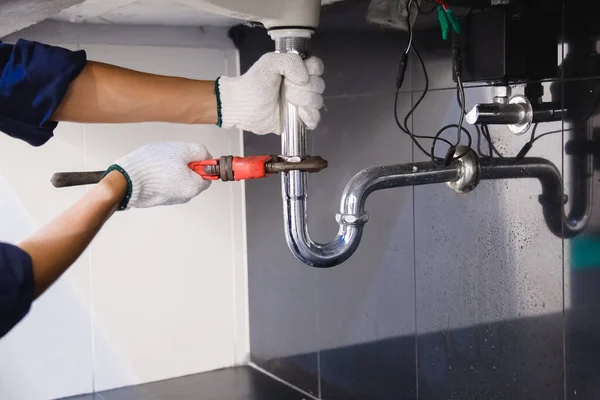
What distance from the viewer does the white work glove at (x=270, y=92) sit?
2.88ft

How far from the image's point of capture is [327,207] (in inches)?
63.4

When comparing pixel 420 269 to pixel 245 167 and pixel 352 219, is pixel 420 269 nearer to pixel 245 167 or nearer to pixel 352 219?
pixel 352 219

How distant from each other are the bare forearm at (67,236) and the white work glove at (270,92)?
0.20 meters

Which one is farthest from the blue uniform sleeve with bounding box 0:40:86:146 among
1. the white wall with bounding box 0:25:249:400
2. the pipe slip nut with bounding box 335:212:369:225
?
the white wall with bounding box 0:25:249:400

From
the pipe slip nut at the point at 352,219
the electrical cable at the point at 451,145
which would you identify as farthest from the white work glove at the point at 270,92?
the electrical cable at the point at 451,145

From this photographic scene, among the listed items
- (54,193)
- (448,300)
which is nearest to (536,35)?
(448,300)

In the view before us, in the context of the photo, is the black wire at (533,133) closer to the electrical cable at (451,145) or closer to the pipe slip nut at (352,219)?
the electrical cable at (451,145)

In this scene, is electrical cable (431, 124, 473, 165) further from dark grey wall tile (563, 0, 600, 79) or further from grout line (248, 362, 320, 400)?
grout line (248, 362, 320, 400)

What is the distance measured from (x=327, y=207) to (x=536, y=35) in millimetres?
676

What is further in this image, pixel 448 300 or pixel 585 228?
pixel 448 300

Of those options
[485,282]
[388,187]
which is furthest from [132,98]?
[485,282]

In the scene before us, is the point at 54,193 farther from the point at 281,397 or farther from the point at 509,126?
the point at 509,126

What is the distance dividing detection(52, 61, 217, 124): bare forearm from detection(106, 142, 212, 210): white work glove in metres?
0.08

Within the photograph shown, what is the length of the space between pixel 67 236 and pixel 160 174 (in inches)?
6.3
